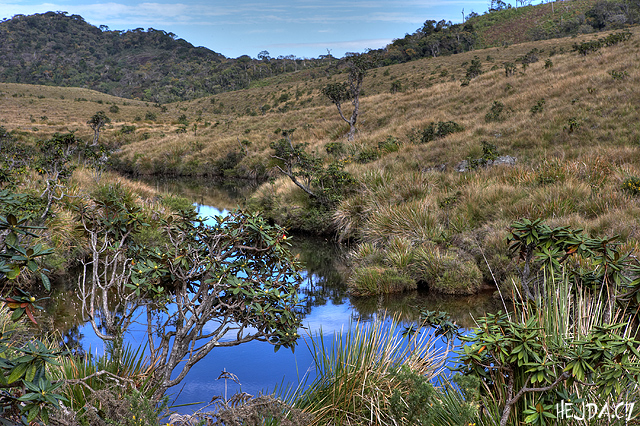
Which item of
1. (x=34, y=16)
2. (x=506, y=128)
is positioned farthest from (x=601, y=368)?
(x=34, y=16)

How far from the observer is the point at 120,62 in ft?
531

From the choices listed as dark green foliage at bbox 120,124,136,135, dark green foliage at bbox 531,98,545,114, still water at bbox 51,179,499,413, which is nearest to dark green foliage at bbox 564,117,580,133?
dark green foliage at bbox 531,98,545,114

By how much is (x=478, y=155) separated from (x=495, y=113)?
6.20 m

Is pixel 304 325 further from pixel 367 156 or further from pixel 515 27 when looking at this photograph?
pixel 515 27

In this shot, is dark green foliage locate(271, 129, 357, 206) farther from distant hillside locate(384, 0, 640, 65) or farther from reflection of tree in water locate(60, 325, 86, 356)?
distant hillside locate(384, 0, 640, 65)

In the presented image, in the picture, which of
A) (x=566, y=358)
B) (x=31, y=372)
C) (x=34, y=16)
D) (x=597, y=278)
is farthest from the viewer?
(x=34, y=16)

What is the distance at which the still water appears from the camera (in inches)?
241

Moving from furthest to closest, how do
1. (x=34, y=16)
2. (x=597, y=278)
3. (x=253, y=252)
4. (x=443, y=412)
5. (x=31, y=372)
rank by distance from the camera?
(x=34, y=16) → (x=253, y=252) → (x=597, y=278) → (x=443, y=412) → (x=31, y=372)

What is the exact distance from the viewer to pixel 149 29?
193125 mm

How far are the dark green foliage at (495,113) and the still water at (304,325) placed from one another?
1251 centimetres

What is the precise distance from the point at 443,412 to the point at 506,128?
1800 centimetres

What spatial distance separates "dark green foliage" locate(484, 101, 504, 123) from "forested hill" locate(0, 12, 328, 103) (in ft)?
235

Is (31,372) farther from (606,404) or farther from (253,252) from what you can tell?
(606,404)

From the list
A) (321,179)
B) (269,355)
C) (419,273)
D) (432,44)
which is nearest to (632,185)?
(419,273)
